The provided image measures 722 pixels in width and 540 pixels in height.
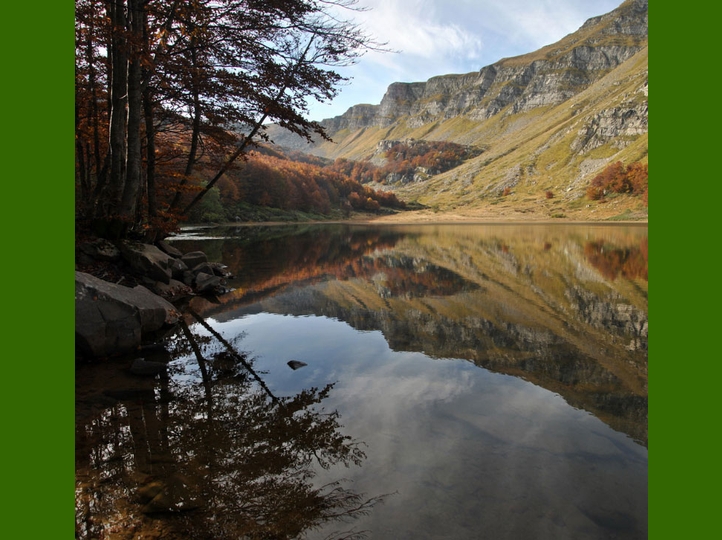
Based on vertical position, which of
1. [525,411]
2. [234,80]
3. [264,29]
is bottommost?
[525,411]

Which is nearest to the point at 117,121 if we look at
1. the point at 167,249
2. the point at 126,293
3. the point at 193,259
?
the point at 126,293

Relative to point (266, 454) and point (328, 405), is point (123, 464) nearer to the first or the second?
point (266, 454)

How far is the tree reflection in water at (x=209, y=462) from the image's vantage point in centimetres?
411

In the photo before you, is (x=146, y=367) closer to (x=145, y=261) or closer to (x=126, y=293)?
(x=126, y=293)

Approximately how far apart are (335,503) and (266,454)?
3.95ft

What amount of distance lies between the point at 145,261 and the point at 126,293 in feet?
14.9

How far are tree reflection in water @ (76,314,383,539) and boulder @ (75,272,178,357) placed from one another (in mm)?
1370

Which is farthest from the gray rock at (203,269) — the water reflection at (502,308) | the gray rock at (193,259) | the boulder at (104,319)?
the boulder at (104,319)

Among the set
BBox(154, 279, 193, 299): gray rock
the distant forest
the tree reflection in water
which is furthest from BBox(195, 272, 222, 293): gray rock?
the distant forest

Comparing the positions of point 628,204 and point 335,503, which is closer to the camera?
point 335,503

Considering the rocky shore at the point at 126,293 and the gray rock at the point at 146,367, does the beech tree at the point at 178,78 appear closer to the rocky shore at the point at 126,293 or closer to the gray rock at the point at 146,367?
the rocky shore at the point at 126,293

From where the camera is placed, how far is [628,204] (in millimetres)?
93812

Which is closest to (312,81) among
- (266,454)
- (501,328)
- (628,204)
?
(501,328)

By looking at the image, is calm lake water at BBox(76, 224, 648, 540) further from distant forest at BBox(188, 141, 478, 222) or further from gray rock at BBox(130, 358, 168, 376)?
distant forest at BBox(188, 141, 478, 222)
